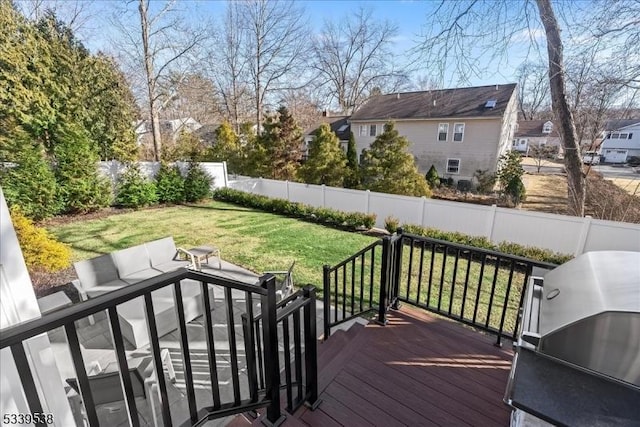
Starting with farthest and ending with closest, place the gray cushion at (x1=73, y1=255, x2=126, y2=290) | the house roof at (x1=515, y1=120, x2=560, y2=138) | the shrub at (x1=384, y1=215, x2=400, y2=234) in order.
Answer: the house roof at (x1=515, y1=120, x2=560, y2=138) < the shrub at (x1=384, y1=215, x2=400, y2=234) < the gray cushion at (x1=73, y1=255, x2=126, y2=290)

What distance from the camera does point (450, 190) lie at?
46.5 ft

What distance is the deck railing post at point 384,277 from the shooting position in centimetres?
268

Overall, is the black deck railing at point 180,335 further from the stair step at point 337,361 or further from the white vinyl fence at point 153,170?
the white vinyl fence at point 153,170

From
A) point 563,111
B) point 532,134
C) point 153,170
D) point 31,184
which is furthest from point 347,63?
point 31,184

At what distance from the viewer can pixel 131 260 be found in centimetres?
414

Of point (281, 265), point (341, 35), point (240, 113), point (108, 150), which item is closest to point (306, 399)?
point (281, 265)

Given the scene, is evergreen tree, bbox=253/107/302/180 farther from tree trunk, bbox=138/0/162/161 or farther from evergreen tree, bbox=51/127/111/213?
evergreen tree, bbox=51/127/111/213

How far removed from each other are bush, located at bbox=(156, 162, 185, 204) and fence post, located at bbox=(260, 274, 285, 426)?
10.3m

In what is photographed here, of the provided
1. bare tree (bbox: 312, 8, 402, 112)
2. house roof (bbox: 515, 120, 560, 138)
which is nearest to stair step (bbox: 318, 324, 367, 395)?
bare tree (bbox: 312, 8, 402, 112)

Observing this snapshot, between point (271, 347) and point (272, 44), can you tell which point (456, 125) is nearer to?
point (272, 44)

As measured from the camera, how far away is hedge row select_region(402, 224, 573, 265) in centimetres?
579

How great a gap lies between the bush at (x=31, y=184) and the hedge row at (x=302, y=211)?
16.5 feet

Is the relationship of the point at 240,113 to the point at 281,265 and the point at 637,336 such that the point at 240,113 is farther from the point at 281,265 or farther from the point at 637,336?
the point at 637,336

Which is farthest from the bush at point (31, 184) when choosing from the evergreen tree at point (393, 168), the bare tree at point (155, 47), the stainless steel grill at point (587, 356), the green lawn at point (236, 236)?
the stainless steel grill at point (587, 356)
